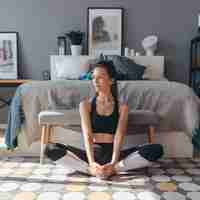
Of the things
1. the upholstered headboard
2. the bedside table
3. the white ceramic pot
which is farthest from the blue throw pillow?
the bedside table

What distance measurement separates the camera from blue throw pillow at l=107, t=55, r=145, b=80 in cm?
373

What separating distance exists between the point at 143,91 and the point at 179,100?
0.31 m

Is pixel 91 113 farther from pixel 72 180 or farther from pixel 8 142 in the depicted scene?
pixel 8 142

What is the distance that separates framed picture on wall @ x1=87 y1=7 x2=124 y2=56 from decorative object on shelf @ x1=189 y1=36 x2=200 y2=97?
3.31 feet

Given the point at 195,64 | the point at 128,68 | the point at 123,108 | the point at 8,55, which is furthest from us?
the point at 8,55

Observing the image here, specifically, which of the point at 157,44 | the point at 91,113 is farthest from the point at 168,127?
the point at 157,44

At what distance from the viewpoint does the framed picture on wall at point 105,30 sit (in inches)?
174

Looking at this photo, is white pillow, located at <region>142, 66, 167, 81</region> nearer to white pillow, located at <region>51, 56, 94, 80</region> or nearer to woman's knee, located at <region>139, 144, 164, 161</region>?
white pillow, located at <region>51, 56, 94, 80</region>

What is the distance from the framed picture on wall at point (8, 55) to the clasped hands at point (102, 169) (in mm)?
2854

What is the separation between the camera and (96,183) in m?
2.00

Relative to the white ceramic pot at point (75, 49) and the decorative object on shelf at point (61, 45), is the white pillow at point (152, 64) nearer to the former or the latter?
the white ceramic pot at point (75, 49)

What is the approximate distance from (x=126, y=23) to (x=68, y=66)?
110 cm

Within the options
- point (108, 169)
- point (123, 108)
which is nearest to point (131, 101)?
point (123, 108)

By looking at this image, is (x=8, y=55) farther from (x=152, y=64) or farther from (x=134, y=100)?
(x=134, y=100)
